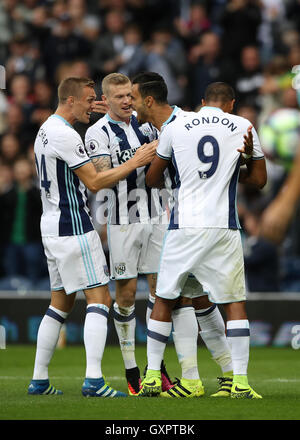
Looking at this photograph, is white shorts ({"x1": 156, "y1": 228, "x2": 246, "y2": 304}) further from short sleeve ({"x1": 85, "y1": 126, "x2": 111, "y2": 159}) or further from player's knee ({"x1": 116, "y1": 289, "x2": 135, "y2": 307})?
short sleeve ({"x1": 85, "y1": 126, "x2": 111, "y2": 159})

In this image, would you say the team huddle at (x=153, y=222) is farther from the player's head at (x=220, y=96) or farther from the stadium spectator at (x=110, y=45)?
the stadium spectator at (x=110, y=45)

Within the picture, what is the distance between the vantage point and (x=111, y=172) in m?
6.88

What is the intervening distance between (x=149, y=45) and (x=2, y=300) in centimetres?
464

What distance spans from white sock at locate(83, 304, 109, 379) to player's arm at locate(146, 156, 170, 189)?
97cm

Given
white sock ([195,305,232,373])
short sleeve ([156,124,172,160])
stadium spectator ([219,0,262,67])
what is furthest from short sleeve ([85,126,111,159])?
stadium spectator ([219,0,262,67])

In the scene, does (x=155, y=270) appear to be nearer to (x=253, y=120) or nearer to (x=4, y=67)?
(x=253, y=120)

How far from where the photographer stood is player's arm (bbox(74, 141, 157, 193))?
680 cm

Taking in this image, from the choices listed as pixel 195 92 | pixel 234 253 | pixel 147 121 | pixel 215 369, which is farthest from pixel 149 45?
pixel 234 253

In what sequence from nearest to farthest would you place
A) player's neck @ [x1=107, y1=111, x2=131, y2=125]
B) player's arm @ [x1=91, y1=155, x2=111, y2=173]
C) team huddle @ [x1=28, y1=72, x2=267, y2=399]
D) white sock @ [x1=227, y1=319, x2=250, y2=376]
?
white sock @ [x1=227, y1=319, x2=250, y2=376], team huddle @ [x1=28, y1=72, x2=267, y2=399], player's arm @ [x1=91, y1=155, x2=111, y2=173], player's neck @ [x1=107, y1=111, x2=131, y2=125]

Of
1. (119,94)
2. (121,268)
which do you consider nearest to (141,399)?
(121,268)

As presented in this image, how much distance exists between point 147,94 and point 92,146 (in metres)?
0.61

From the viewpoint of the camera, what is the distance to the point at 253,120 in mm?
12180

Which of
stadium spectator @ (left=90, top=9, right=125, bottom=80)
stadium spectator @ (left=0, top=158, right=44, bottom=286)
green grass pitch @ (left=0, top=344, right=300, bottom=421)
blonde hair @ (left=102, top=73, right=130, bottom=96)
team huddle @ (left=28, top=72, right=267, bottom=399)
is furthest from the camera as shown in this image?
stadium spectator @ (left=90, top=9, right=125, bottom=80)

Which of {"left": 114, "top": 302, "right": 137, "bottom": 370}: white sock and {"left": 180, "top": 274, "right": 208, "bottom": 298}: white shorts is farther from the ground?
{"left": 180, "top": 274, "right": 208, "bottom": 298}: white shorts
